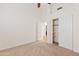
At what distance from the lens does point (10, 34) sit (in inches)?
318

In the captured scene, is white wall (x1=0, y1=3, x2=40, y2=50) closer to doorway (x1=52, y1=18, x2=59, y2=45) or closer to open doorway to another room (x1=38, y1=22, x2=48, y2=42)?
doorway (x1=52, y1=18, x2=59, y2=45)

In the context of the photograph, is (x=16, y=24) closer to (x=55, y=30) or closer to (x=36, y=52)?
(x=36, y=52)

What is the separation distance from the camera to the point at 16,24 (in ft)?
28.8

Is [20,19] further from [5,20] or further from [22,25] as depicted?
[5,20]

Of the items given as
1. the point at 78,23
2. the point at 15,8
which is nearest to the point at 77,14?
the point at 78,23

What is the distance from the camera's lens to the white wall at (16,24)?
24.8ft

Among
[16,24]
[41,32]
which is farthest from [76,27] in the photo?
[41,32]

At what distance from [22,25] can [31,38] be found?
2.13m

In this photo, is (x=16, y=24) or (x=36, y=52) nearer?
(x=36, y=52)

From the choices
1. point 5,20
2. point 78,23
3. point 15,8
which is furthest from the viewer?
point 15,8

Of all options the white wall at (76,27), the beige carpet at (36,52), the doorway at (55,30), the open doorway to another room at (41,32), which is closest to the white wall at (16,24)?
the beige carpet at (36,52)

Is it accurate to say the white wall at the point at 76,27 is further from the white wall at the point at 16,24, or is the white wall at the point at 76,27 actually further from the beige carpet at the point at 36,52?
the white wall at the point at 16,24

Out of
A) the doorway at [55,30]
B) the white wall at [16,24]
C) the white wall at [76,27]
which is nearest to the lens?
the white wall at [76,27]

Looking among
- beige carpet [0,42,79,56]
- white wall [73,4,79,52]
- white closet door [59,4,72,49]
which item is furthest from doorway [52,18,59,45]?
white wall [73,4,79,52]
